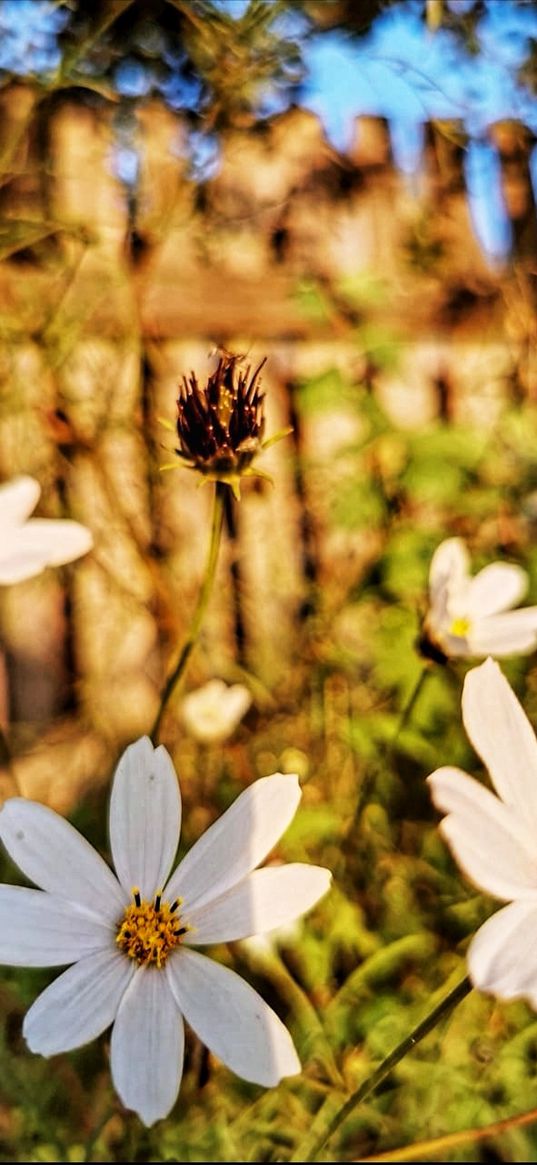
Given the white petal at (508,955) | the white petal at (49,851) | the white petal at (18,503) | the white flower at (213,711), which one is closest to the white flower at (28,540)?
the white petal at (18,503)

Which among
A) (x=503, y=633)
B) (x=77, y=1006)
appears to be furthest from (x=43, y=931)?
(x=503, y=633)

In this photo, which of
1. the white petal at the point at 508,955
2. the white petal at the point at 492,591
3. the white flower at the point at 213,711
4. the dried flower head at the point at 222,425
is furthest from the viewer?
the white flower at the point at 213,711

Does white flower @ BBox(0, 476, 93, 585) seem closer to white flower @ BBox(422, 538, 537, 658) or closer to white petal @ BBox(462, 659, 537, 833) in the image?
white petal @ BBox(462, 659, 537, 833)

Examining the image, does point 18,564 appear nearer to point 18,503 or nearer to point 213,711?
point 18,503

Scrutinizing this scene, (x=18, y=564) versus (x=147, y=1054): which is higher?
(x=18, y=564)

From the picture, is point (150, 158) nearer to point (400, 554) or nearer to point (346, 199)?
point (346, 199)

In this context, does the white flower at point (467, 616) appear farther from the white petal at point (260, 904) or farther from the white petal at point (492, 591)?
the white petal at point (260, 904)

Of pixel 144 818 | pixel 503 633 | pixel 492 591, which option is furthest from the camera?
pixel 492 591
